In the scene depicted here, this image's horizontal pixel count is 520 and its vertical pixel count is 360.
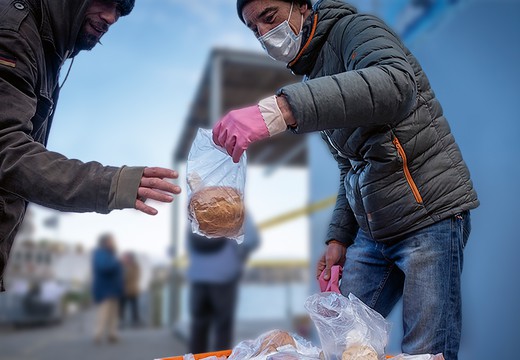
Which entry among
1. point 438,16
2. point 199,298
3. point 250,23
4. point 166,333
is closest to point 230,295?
point 199,298

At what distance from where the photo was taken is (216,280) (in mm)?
3977

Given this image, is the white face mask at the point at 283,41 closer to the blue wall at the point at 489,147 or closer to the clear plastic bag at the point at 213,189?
the clear plastic bag at the point at 213,189

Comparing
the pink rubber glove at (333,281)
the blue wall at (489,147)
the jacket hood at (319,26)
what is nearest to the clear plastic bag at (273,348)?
the pink rubber glove at (333,281)

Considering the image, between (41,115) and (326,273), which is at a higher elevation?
(41,115)

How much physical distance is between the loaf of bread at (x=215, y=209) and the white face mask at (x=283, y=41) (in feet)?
1.33

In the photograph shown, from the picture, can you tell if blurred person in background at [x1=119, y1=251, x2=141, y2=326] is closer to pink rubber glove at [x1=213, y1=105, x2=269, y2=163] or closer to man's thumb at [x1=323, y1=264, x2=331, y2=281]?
man's thumb at [x1=323, y1=264, x2=331, y2=281]

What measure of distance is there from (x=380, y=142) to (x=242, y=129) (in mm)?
371

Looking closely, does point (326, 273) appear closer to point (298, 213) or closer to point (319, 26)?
point (319, 26)

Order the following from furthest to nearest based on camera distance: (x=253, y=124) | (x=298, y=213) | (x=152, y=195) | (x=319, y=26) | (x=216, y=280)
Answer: (x=298, y=213)
(x=216, y=280)
(x=319, y=26)
(x=152, y=195)
(x=253, y=124)

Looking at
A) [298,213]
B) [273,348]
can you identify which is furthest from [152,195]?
[298,213]

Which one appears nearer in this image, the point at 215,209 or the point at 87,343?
the point at 215,209

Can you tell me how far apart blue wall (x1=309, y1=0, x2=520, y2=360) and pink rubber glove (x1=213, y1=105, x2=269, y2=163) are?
69.1 inches

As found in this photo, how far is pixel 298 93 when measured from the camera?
1.00m

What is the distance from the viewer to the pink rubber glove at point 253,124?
39.2 inches
